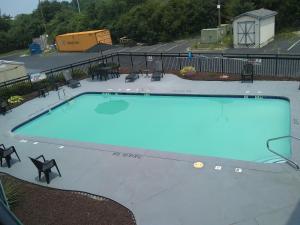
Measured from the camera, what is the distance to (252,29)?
82.8 ft

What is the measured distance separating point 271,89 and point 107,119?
26.1ft

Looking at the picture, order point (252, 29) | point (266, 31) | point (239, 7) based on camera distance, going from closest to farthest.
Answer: point (252, 29), point (266, 31), point (239, 7)

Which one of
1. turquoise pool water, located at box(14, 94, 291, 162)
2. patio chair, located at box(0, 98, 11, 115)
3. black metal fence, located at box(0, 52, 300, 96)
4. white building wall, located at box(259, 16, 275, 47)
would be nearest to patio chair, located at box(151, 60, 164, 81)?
black metal fence, located at box(0, 52, 300, 96)

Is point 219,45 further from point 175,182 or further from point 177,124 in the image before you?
point 175,182

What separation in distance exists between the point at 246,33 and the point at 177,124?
15650 millimetres

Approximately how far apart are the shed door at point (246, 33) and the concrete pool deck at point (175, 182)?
14.5m

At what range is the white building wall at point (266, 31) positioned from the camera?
25.6 metres

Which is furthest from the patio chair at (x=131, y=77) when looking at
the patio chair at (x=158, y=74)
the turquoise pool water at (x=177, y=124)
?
the turquoise pool water at (x=177, y=124)

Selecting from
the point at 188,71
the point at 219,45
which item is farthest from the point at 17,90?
the point at 219,45

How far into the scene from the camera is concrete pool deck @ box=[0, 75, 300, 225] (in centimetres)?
706

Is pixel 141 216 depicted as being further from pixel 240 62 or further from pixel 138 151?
pixel 240 62

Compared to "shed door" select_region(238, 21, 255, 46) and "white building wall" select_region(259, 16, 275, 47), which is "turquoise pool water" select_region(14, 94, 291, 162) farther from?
→ "white building wall" select_region(259, 16, 275, 47)

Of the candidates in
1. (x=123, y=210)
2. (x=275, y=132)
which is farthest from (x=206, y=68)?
Result: (x=123, y=210)

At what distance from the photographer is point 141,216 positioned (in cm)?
731
